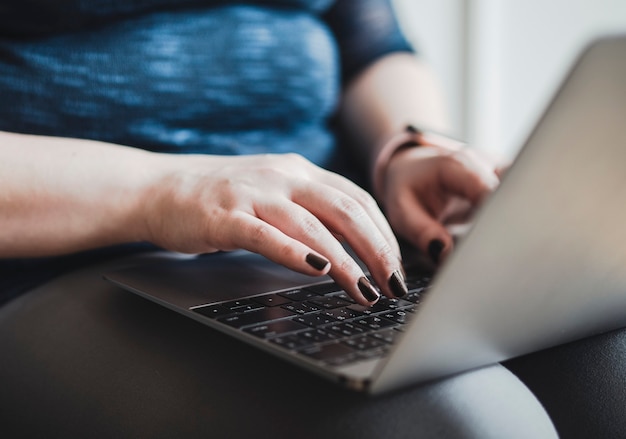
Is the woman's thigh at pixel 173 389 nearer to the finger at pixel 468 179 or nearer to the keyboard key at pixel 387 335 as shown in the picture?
the keyboard key at pixel 387 335

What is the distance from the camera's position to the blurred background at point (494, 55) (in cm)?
159

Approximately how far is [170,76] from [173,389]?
37 centimetres

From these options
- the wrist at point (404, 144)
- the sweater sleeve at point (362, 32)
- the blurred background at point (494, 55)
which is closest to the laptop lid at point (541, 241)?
the wrist at point (404, 144)

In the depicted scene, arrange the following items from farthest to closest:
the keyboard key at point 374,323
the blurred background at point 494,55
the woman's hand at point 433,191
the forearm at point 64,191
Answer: the blurred background at point 494,55 < the woman's hand at point 433,191 < the forearm at point 64,191 < the keyboard key at point 374,323

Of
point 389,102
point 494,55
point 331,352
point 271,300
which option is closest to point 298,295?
point 271,300

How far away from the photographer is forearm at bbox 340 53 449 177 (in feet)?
2.92

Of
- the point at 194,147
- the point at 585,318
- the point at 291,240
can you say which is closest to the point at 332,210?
the point at 291,240

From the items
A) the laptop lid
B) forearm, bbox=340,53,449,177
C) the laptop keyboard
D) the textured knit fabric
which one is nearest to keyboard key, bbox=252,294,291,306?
the laptop keyboard

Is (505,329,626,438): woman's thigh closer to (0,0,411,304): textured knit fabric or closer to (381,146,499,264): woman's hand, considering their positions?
(381,146,499,264): woman's hand

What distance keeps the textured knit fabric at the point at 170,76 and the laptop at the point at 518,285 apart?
0.28m

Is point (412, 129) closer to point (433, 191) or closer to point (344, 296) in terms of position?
point (433, 191)

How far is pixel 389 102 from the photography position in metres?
0.90

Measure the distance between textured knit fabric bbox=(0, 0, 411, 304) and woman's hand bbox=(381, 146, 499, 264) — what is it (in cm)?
14

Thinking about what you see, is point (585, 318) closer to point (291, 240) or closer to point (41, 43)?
point (291, 240)
